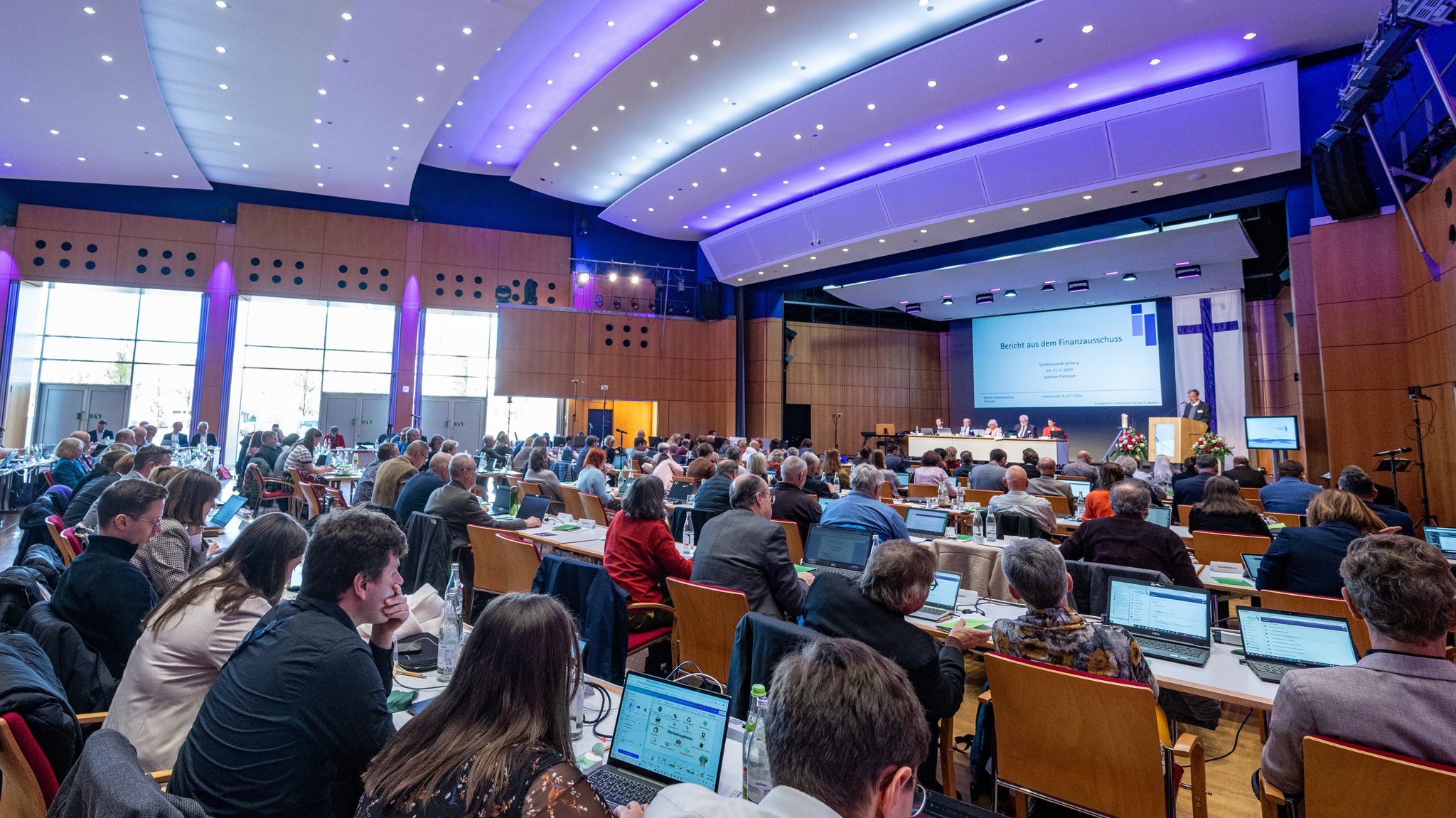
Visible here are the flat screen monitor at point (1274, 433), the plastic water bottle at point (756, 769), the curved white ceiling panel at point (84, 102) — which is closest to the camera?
the plastic water bottle at point (756, 769)

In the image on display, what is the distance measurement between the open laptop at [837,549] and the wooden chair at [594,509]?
2861 mm

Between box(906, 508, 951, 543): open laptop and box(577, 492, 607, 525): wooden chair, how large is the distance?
295 centimetres

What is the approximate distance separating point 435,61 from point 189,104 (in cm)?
473

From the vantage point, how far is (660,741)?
1729mm

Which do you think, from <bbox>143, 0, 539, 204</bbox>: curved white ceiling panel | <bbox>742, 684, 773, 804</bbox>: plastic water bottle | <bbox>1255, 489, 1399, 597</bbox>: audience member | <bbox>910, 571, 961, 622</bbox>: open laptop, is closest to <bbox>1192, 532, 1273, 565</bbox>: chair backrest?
<bbox>1255, 489, 1399, 597</bbox>: audience member

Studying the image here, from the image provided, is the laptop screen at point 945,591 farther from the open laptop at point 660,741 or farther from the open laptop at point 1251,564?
the open laptop at point 660,741

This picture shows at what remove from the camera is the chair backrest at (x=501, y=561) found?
4312mm

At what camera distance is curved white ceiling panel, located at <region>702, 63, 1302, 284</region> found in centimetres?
841

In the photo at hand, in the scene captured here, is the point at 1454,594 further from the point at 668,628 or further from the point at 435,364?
the point at 435,364

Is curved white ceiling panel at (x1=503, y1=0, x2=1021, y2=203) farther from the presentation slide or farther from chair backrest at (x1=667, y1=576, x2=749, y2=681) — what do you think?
the presentation slide

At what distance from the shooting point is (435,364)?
16.3 m

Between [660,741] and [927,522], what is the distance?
4204mm

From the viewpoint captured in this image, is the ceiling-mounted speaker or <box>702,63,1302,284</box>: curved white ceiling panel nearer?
the ceiling-mounted speaker

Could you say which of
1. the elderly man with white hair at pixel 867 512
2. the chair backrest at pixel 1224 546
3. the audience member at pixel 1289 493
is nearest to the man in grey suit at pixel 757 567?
the elderly man with white hair at pixel 867 512
